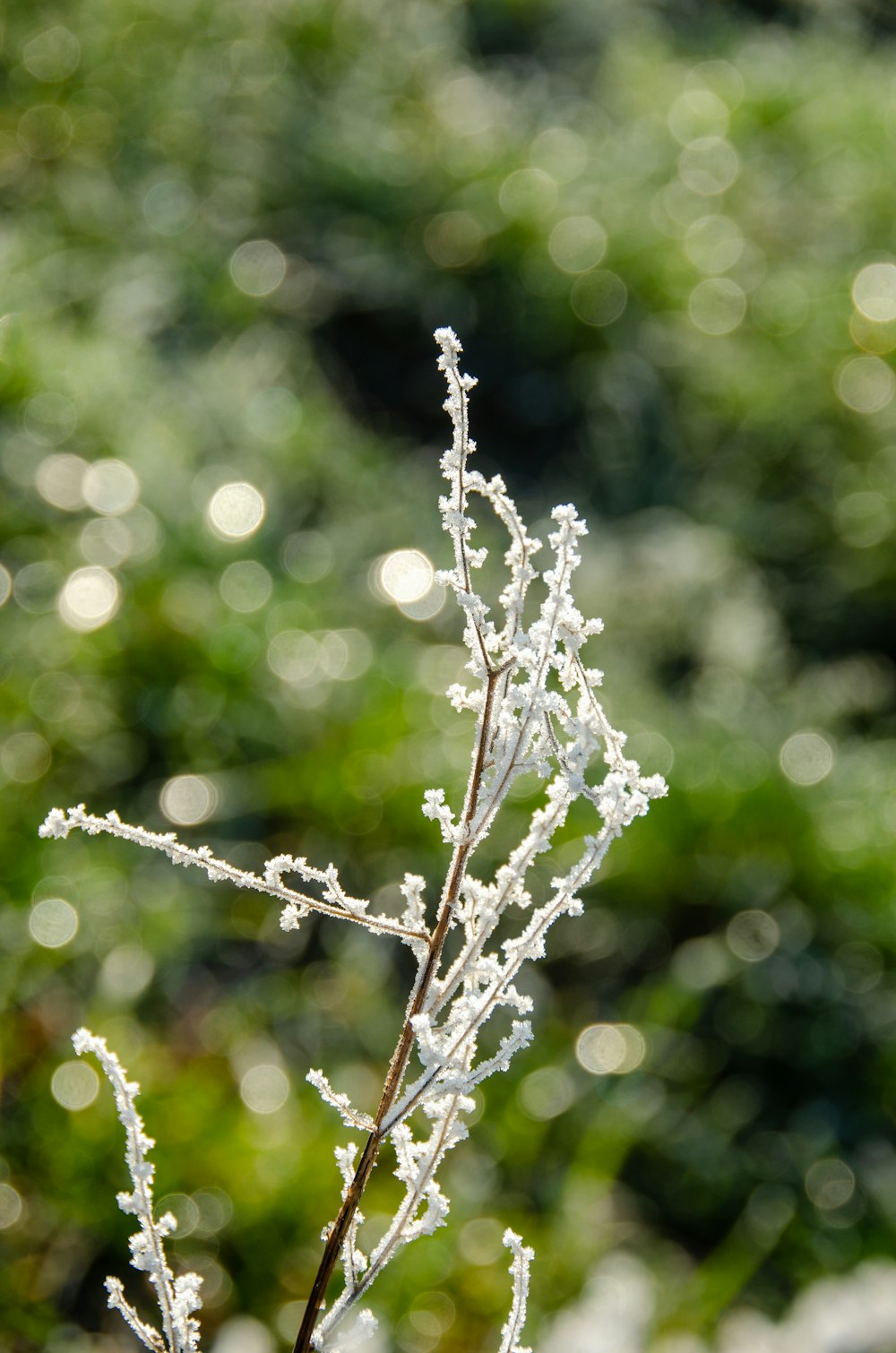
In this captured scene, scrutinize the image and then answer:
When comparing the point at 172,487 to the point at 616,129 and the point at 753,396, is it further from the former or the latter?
the point at 616,129

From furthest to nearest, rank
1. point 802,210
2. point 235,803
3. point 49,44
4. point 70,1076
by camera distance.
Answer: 1. point 802,210
2. point 49,44
3. point 235,803
4. point 70,1076

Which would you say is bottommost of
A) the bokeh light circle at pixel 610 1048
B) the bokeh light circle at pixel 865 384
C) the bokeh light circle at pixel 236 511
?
the bokeh light circle at pixel 610 1048

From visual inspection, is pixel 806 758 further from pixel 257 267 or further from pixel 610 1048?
pixel 257 267

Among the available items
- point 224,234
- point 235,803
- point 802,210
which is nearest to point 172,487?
point 235,803

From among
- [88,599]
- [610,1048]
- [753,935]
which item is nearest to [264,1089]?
[610,1048]

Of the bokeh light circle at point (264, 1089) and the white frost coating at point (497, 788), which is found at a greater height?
the bokeh light circle at point (264, 1089)

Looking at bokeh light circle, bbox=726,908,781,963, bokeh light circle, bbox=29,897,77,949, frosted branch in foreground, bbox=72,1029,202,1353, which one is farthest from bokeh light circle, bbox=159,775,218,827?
frosted branch in foreground, bbox=72,1029,202,1353

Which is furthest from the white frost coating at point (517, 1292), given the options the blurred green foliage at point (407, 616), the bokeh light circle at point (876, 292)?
the bokeh light circle at point (876, 292)

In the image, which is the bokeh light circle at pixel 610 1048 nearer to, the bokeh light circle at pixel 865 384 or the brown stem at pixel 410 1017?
the brown stem at pixel 410 1017
